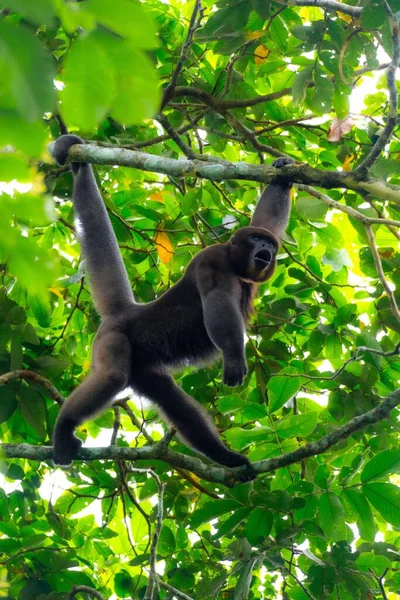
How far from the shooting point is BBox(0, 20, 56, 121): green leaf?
1117 millimetres

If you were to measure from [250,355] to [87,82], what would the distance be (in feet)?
14.9

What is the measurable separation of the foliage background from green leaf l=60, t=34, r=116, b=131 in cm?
152

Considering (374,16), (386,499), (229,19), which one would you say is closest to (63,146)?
(229,19)

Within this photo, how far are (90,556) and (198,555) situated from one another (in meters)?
1.19

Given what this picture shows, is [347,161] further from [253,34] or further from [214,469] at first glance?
[214,469]

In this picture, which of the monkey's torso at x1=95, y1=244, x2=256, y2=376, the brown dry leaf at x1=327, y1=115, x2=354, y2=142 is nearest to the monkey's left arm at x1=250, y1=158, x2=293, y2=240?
the monkey's torso at x1=95, y1=244, x2=256, y2=376

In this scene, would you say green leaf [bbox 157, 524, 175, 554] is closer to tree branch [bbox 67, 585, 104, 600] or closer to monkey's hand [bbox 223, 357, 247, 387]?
tree branch [bbox 67, 585, 104, 600]

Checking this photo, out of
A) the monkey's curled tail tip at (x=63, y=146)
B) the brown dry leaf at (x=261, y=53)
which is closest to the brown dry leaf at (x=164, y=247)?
the monkey's curled tail tip at (x=63, y=146)

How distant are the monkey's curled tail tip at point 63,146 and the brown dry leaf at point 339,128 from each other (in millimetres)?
1756

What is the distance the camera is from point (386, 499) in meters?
3.68

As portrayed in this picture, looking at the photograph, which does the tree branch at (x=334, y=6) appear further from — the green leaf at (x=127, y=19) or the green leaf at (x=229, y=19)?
the green leaf at (x=127, y=19)

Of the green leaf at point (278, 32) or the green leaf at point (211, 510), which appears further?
the green leaf at point (278, 32)

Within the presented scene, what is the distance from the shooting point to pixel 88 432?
258 inches

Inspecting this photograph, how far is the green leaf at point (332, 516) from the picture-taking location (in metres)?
3.87
